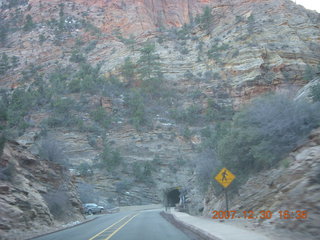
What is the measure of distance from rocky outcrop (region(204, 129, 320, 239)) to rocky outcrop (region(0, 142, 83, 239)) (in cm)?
1103

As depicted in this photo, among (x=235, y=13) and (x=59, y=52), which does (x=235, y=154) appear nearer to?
(x=235, y=13)

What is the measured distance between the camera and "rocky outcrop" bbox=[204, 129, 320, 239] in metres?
9.80

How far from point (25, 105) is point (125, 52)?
31833 mm

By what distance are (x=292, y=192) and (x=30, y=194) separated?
52.1 ft

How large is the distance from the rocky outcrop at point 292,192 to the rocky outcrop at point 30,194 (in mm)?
11032

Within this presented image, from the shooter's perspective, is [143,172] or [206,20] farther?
[206,20]

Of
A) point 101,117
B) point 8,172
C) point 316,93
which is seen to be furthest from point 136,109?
point 316,93

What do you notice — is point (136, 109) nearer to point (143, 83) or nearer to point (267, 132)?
point (143, 83)

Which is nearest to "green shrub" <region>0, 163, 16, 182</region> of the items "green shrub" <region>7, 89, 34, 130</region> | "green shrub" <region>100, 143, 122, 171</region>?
"green shrub" <region>100, 143, 122, 171</region>

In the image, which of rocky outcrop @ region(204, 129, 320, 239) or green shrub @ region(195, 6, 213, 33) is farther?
green shrub @ region(195, 6, 213, 33)

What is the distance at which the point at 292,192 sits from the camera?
11648 mm

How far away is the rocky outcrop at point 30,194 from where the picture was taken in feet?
56.0

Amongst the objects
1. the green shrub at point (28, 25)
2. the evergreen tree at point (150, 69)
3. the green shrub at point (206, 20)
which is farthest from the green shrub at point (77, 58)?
the green shrub at point (206, 20)

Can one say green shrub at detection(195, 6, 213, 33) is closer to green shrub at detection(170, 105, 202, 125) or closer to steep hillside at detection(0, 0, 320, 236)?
steep hillside at detection(0, 0, 320, 236)
